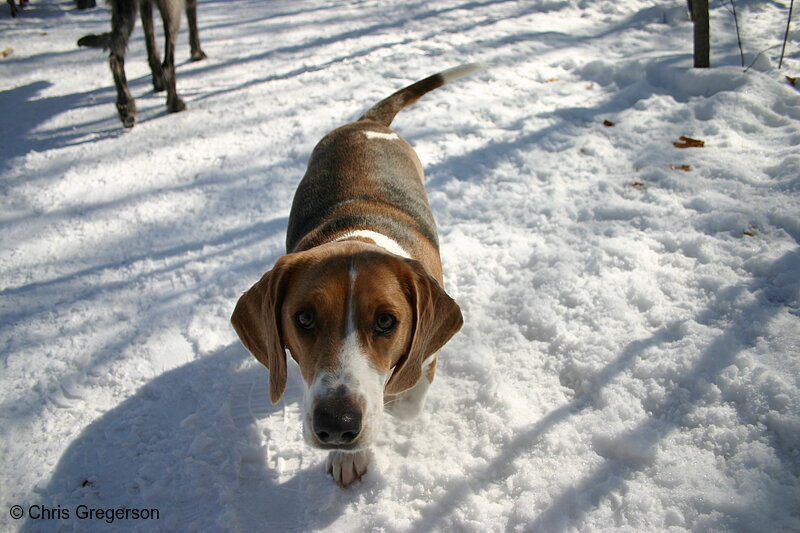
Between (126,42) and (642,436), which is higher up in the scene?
(126,42)

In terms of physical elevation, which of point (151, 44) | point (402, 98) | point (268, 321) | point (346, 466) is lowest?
point (346, 466)

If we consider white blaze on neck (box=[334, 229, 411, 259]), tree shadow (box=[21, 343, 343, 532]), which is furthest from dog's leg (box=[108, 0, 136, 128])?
white blaze on neck (box=[334, 229, 411, 259])

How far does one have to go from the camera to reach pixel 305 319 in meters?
2.02

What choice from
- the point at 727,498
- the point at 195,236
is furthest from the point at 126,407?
the point at 727,498

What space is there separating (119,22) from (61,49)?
9.20ft

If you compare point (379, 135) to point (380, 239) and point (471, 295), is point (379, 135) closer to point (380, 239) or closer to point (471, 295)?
point (380, 239)

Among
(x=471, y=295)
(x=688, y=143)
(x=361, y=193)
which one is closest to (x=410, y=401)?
(x=471, y=295)

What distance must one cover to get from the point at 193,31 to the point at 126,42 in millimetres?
1645

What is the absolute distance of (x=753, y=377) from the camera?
8.09ft

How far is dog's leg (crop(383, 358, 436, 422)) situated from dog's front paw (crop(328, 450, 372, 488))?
0.95ft

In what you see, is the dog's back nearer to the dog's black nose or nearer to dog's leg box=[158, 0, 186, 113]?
the dog's black nose

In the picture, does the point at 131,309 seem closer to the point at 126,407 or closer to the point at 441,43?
the point at 126,407

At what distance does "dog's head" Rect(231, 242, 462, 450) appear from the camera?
1833mm

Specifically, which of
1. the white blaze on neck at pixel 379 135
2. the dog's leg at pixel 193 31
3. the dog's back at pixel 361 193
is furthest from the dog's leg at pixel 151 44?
the white blaze on neck at pixel 379 135
